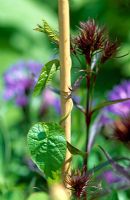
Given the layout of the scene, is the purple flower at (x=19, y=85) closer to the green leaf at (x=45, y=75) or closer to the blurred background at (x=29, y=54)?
the blurred background at (x=29, y=54)

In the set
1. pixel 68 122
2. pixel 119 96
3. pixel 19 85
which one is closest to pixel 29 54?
pixel 19 85

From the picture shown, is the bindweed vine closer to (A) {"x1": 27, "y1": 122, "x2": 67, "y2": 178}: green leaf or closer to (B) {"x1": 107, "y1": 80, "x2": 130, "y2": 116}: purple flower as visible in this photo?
(A) {"x1": 27, "y1": 122, "x2": 67, "y2": 178}: green leaf

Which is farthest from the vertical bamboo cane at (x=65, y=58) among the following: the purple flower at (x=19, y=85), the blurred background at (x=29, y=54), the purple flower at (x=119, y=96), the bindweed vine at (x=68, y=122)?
the purple flower at (x=19, y=85)

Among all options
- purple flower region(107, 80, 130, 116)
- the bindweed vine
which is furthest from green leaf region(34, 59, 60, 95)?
purple flower region(107, 80, 130, 116)

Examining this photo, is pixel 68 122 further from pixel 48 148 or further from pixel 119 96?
pixel 119 96

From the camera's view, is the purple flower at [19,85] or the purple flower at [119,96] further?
the purple flower at [19,85]

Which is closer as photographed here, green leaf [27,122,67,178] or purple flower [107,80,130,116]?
green leaf [27,122,67,178]

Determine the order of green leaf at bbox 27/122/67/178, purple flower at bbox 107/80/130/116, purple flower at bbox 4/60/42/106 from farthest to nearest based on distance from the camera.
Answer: purple flower at bbox 4/60/42/106
purple flower at bbox 107/80/130/116
green leaf at bbox 27/122/67/178
